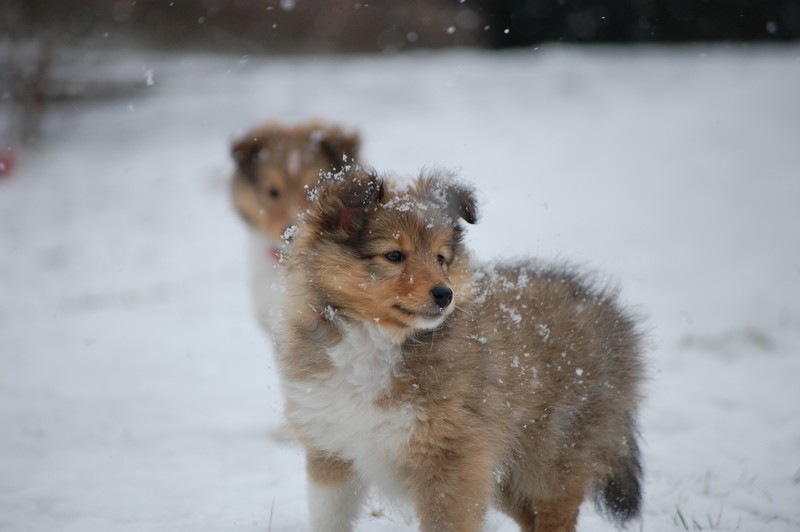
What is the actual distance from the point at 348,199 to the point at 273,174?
10.00 feet

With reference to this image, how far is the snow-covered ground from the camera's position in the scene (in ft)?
14.4

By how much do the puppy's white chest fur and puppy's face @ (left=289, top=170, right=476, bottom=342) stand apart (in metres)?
0.11

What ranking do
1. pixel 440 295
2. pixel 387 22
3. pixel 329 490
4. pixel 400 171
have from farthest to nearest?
pixel 387 22, pixel 400 171, pixel 329 490, pixel 440 295

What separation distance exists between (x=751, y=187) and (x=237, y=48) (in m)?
12.1

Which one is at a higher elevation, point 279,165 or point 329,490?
point 329,490

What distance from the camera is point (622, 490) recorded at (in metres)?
3.66

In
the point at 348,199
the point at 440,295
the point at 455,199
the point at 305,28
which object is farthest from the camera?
the point at 305,28

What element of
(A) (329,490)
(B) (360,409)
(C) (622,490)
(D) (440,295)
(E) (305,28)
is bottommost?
(E) (305,28)

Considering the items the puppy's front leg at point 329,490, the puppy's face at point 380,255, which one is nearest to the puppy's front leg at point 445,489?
the puppy's front leg at point 329,490

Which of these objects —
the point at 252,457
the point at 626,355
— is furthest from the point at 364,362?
the point at 252,457

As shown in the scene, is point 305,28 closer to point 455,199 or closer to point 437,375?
point 455,199

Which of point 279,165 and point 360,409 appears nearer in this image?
point 360,409

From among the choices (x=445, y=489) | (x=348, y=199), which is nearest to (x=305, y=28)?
(x=348, y=199)

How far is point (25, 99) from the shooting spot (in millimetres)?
13891
